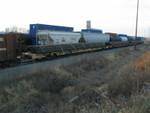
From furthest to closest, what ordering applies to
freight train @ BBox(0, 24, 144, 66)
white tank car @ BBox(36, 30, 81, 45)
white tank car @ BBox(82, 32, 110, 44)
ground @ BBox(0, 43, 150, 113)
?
white tank car @ BBox(82, 32, 110, 44)
white tank car @ BBox(36, 30, 81, 45)
freight train @ BBox(0, 24, 144, 66)
ground @ BBox(0, 43, 150, 113)

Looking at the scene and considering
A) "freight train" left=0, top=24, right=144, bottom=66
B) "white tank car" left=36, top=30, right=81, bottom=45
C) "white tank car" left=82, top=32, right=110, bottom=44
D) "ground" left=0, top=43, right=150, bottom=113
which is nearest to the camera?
"ground" left=0, top=43, right=150, bottom=113

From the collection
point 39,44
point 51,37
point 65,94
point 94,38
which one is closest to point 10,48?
point 39,44

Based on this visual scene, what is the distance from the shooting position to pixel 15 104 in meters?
7.17

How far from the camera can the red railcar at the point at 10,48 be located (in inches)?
604

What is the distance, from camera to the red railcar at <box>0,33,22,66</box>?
50.3 feet

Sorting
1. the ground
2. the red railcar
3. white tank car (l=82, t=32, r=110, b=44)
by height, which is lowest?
the ground

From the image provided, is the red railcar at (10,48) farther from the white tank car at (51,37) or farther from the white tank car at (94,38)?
the white tank car at (94,38)

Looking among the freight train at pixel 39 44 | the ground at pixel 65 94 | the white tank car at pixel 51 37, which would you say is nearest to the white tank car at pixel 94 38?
the freight train at pixel 39 44

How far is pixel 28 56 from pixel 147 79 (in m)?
14.1

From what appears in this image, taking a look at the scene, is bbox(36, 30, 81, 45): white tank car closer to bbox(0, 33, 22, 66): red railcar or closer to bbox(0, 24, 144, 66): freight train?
bbox(0, 24, 144, 66): freight train

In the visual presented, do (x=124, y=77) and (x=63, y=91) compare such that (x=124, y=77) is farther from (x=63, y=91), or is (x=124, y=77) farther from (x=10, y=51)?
(x=10, y=51)

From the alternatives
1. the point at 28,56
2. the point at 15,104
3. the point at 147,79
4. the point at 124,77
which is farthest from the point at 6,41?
the point at 147,79

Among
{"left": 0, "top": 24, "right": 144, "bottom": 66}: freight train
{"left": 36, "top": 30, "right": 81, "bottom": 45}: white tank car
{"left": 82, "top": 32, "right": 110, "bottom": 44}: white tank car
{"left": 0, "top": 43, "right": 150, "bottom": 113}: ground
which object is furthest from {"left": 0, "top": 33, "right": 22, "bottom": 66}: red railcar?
{"left": 82, "top": 32, "right": 110, "bottom": 44}: white tank car

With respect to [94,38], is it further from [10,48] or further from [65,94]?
[65,94]
